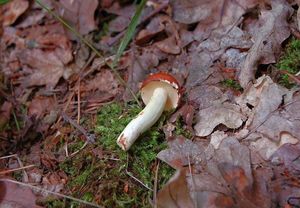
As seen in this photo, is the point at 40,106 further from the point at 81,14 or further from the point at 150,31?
the point at 150,31

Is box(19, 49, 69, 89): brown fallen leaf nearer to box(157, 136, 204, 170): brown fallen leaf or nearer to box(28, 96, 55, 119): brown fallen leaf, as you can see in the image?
box(28, 96, 55, 119): brown fallen leaf

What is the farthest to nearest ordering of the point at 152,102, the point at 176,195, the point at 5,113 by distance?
1. the point at 5,113
2. the point at 152,102
3. the point at 176,195

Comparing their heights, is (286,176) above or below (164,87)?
below

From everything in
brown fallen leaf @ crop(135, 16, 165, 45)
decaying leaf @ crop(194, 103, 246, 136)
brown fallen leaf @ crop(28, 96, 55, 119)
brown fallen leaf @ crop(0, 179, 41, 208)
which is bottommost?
brown fallen leaf @ crop(0, 179, 41, 208)

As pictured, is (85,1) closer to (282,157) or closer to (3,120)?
(3,120)

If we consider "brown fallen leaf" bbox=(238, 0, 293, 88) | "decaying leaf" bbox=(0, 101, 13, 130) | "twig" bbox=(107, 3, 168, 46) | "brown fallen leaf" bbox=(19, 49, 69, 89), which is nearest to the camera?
"brown fallen leaf" bbox=(238, 0, 293, 88)

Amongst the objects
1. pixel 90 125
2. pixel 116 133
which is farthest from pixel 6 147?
pixel 116 133

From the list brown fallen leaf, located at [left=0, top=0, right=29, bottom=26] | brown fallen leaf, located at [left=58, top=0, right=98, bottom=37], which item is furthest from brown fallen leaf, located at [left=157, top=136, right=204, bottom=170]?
brown fallen leaf, located at [left=0, top=0, right=29, bottom=26]

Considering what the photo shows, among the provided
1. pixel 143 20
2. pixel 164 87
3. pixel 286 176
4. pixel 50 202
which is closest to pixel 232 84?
pixel 164 87
